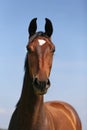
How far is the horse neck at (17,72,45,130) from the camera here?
256 inches

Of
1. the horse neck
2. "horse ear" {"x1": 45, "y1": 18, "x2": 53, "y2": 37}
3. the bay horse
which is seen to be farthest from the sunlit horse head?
the horse neck

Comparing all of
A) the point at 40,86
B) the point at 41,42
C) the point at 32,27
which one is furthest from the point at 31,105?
the point at 32,27

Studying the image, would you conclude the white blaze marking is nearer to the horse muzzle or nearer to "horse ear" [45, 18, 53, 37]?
"horse ear" [45, 18, 53, 37]

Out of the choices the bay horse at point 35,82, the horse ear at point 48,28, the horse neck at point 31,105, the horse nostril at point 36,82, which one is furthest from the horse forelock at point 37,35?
the horse nostril at point 36,82

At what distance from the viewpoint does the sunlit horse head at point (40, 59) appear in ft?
19.3

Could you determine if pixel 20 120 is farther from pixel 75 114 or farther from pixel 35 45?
pixel 75 114

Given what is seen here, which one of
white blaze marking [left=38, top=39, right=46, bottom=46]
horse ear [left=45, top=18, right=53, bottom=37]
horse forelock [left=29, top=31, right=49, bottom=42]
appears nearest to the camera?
white blaze marking [left=38, top=39, right=46, bottom=46]

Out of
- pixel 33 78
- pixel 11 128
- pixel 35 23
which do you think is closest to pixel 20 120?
pixel 11 128

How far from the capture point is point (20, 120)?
659cm

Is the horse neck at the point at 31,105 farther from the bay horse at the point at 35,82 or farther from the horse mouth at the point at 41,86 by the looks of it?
the horse mouth at the point at 41,86

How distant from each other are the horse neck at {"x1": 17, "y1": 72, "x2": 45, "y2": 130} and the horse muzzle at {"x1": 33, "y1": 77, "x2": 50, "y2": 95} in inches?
20.3

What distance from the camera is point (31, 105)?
258 inches

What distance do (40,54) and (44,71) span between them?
0.36m

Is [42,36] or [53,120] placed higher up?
[42,36]
